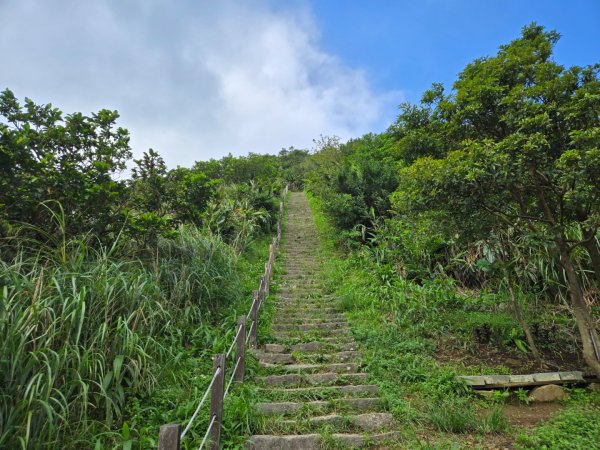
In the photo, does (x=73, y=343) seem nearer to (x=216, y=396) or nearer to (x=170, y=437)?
(x=216, y=396)

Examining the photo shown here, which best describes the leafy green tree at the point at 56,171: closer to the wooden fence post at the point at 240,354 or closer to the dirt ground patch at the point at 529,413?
the wooden fence post at the point at 240,354

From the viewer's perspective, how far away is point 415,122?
208 inches

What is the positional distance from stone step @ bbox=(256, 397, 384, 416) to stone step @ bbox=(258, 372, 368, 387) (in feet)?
1.67

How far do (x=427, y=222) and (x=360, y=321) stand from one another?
100 inches

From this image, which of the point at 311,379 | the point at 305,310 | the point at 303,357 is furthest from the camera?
the point at 305,310

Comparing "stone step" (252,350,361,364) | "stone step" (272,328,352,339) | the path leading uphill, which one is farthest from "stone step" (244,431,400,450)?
"stone step" (272,328,352,339)

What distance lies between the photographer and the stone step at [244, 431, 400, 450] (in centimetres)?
324

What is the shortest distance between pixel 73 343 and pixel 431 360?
4.55 m

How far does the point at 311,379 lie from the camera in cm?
459

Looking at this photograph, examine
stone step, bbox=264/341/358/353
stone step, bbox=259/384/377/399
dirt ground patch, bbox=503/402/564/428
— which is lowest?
dirt ground patch, bbox=503/402/564/428

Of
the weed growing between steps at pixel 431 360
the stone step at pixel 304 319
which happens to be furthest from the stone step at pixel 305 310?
the weed growing between steps at pixel 431 360

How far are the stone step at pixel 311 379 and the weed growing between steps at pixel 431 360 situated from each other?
281 mm

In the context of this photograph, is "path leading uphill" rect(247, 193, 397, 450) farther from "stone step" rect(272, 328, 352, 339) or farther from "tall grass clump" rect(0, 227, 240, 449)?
"tall grass clump" rect(0, 227, 240, 449)

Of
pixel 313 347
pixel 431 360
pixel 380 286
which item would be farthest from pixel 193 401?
pixel 380 286
